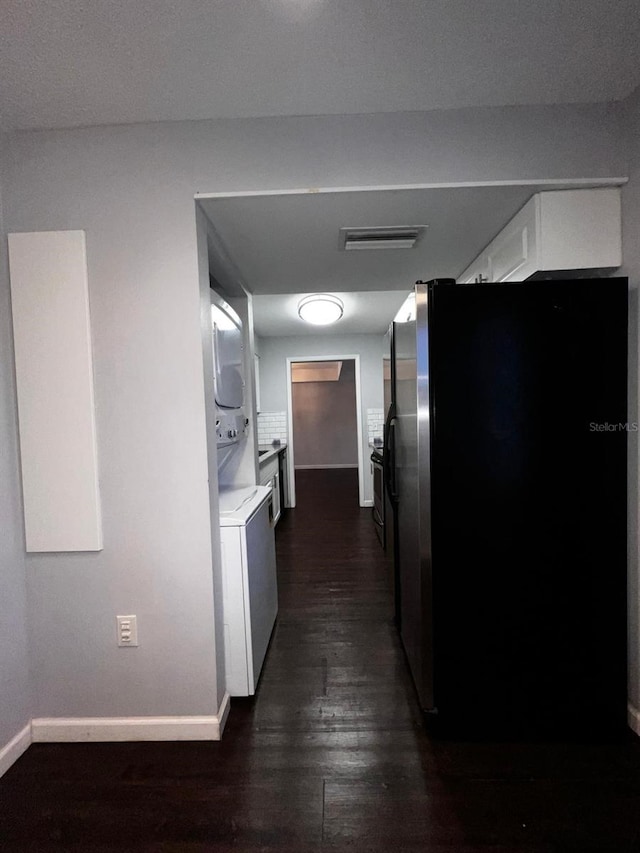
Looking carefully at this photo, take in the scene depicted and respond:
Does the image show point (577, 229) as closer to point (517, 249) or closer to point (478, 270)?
point (517, 249)

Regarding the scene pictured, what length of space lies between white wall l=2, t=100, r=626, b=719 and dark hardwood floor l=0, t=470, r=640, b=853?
0.70 feet

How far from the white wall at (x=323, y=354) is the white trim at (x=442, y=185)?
375cm

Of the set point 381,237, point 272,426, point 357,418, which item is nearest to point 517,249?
point 381,237

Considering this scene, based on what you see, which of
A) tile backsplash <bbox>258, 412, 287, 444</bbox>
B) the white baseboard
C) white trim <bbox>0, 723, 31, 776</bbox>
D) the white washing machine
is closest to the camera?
white trim <bbox>0, 723, 31, 776</bbox>

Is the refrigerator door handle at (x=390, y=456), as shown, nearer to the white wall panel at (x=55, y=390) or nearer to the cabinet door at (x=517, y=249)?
the cabinet door at (x=517, y=249)

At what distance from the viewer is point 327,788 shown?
4.40 ft

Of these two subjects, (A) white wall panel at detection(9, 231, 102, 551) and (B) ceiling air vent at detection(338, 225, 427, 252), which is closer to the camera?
(A) white wall panel at detection(9, 231, 102, 551)

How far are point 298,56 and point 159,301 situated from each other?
954mm

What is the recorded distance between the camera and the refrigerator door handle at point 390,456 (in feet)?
6.72

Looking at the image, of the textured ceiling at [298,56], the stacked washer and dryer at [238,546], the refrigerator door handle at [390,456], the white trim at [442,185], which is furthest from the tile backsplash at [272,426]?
the textured ceiling at [298,56]

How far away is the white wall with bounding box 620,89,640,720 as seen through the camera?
1.46 metres

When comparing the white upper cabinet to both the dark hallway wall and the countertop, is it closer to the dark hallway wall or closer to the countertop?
the countertop

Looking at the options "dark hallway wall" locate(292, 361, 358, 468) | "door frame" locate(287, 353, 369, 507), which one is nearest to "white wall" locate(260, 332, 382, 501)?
"door frame" locate(287, 353, 369, 507)

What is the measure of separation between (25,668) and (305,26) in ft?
8.23
